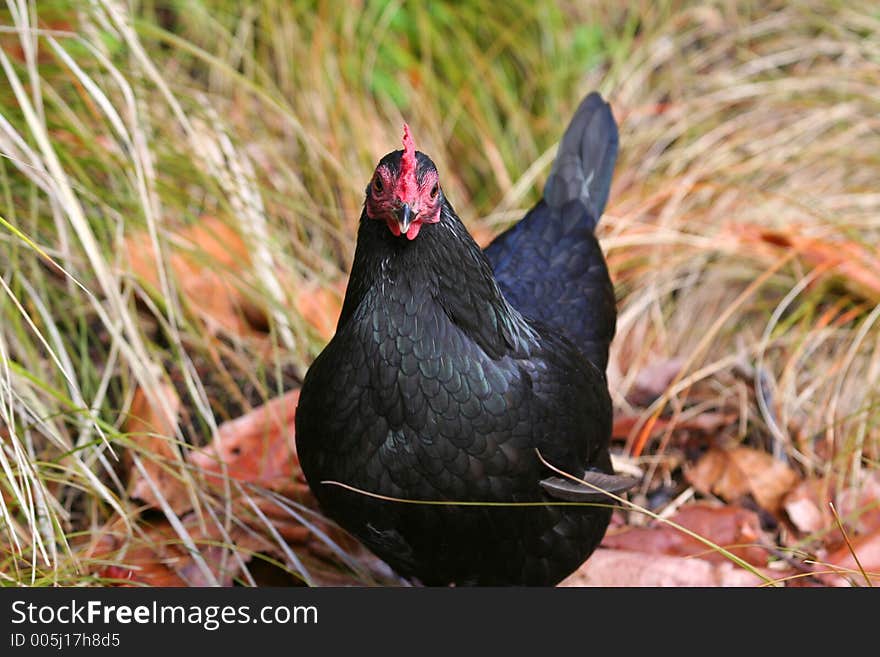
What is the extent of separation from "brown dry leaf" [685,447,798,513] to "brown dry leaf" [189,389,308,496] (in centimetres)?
125

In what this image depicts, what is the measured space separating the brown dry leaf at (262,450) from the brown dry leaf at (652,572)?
32.7 inches

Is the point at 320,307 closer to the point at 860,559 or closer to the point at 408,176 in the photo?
the point at 408,176

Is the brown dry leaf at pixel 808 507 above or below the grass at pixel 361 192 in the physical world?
below

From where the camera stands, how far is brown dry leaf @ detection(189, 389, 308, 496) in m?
2.88

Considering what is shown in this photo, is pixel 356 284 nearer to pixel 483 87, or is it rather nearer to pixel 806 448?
pixel 806 448

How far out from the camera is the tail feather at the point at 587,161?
3.14 metres

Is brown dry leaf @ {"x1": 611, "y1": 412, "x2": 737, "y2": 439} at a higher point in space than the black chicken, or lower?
higher

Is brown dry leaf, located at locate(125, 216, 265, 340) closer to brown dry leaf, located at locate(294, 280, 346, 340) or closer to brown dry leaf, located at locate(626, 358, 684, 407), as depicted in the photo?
brown dry leaf, located at locate(294, 280, 346, 340)

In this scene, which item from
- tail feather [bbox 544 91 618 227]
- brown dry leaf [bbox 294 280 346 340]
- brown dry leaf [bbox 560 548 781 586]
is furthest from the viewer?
brown dry leaf [bbox 294 280 346 340]

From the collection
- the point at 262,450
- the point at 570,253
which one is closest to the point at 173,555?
the point at 262,450

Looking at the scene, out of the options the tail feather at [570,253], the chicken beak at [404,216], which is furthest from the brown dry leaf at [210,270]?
the chicken beak at [404,216]

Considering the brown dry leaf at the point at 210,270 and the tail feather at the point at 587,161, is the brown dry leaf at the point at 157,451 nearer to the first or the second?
the brown dry leaf at the point at 210,270

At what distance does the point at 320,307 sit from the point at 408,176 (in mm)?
1393

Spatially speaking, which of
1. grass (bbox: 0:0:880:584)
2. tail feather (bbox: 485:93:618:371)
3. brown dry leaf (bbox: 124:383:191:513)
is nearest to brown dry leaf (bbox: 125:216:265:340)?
grass (bbox: 0:0:880:584)
